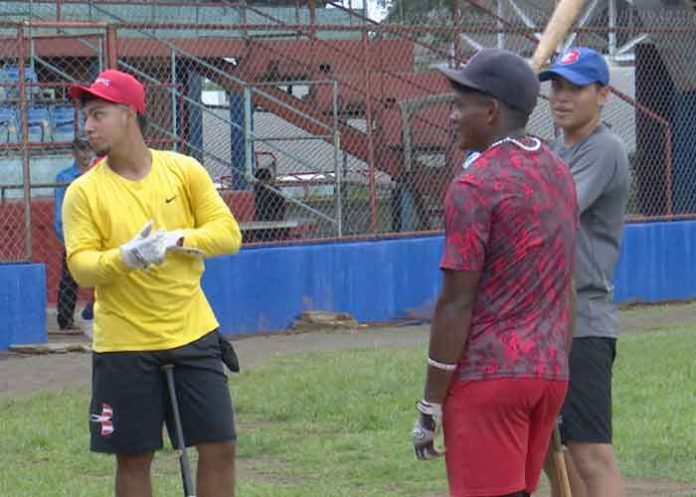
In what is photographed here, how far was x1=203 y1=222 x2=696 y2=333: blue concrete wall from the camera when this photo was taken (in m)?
15.0

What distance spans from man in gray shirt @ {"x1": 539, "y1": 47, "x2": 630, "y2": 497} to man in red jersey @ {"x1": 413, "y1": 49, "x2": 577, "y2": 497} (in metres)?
1.14

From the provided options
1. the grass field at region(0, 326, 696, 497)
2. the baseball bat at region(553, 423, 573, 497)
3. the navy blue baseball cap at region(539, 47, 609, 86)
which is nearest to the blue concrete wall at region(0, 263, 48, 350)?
the grass field at region(0, 326, 696, 497)

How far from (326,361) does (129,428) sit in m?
6.41

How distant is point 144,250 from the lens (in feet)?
18.6

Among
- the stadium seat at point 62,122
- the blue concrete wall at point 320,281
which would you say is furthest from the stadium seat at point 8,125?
the blue concrete wall at point 320,281

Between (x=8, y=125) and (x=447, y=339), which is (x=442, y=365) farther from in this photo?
(x=8, y=125)

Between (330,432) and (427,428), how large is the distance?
15.2ft

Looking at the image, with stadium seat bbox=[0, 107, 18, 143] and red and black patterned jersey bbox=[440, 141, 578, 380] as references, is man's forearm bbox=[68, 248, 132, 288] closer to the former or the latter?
red and black patterned jersey bbox=[440, 141, 578, 380]

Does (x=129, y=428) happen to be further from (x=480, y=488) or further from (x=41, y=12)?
(x=41, y=12)

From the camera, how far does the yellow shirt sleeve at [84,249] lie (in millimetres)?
5812

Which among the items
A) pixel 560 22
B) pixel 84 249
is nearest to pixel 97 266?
pixel 84 249

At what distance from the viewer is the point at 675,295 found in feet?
57.6

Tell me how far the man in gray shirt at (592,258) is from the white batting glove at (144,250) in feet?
5.07

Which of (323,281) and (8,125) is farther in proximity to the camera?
(8,125)
